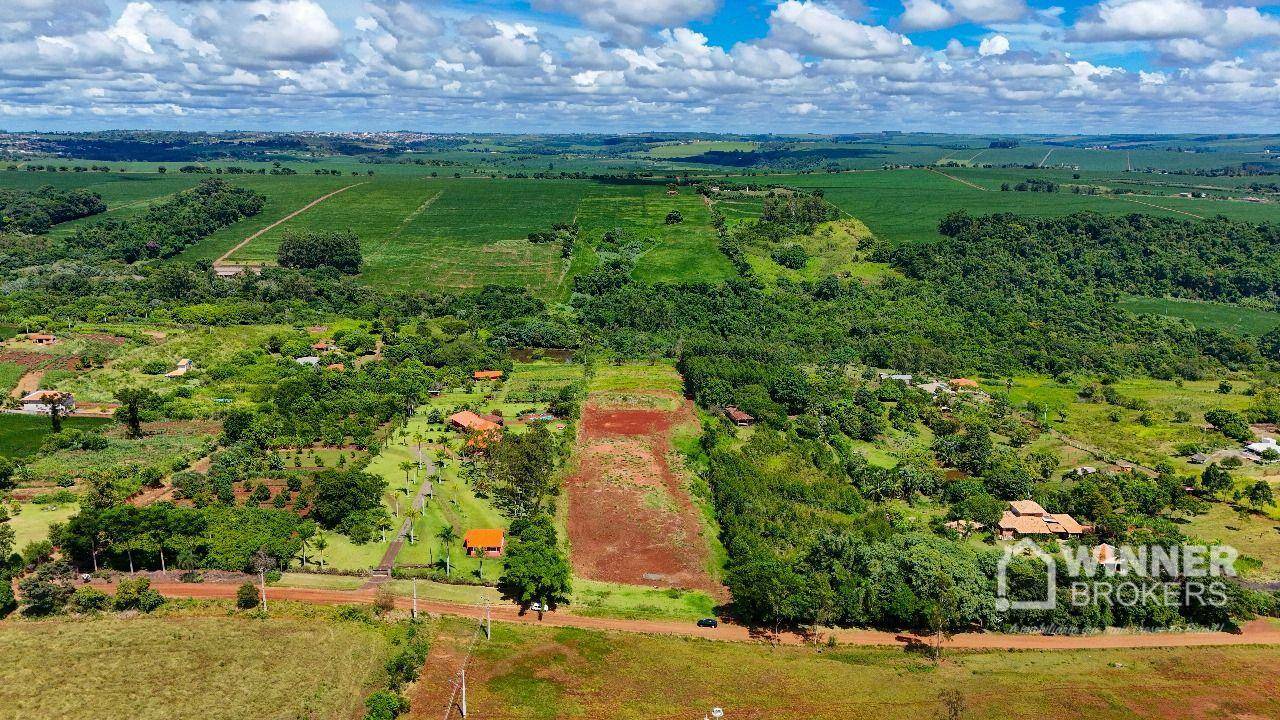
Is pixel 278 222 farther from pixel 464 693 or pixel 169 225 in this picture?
pixel 464 693

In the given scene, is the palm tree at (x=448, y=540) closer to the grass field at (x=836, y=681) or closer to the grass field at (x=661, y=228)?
the grass field at (x=836, y=681)

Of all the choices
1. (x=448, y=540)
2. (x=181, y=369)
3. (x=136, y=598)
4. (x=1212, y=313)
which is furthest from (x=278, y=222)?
(x=1212, y=313)

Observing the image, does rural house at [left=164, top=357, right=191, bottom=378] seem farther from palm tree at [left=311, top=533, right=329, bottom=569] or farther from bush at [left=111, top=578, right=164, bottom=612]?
bush at [left=111, top=578, right=164, bottom=612]


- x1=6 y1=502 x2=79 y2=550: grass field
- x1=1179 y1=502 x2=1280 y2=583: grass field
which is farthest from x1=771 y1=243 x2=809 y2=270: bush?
x1=6 y1=502 x2=79 y2=550: grass field

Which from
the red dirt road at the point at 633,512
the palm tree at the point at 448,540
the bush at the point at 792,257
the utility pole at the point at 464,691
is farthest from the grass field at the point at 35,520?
the bush at the point at 792,257

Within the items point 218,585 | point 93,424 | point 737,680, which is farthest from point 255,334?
point 737,680

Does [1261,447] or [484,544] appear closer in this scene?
[484,544]

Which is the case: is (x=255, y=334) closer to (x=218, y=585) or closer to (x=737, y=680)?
(x=218, y=585)
